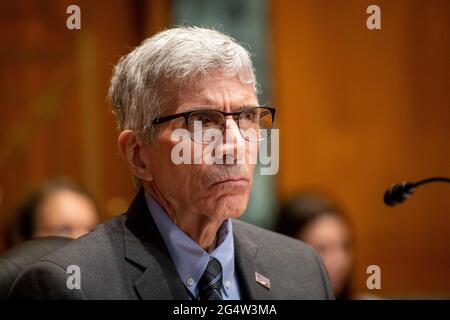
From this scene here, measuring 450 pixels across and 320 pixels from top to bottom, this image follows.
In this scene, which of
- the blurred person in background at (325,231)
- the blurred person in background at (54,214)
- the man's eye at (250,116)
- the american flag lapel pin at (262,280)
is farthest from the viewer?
the blurred person in background at (325,231)

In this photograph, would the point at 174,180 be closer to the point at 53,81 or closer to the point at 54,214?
the point at 54,214

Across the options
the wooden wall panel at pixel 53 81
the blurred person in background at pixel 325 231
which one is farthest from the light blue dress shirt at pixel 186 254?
the wooden wall panel at pixel 53 81

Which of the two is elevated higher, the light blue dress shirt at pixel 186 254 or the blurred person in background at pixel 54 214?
the light blue dress shirt at pixel 186 254

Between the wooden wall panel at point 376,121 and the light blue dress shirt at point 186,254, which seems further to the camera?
the wooden wall panel at point 376,121

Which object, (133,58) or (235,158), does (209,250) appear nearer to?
(235,158)

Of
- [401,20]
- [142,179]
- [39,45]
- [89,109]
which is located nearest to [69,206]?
[142,179]

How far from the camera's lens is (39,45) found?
483 centimetres

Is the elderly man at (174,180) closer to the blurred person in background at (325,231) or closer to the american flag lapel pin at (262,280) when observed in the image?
the american flag lapel pin at (262,280)

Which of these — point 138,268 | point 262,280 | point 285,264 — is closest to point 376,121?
point 285,264

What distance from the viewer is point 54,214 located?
8.83 feet

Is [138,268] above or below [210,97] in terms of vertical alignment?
below

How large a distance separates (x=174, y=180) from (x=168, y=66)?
10.5 inches

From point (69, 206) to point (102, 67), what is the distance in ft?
7.05

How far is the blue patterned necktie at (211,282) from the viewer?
1.75 meters
